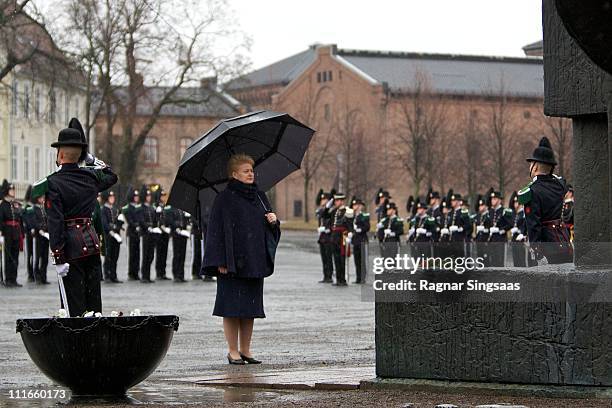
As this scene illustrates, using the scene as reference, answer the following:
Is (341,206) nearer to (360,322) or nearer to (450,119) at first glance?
(360,322)

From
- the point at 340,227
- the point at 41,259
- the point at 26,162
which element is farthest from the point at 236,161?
the point at 26,162

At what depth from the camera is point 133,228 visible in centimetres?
3509

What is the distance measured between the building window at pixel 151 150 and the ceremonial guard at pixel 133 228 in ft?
257

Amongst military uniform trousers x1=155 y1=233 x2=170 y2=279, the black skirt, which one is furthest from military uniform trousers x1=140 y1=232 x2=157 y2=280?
the black skirt

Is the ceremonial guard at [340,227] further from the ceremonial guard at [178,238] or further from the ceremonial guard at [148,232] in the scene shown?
the ceremonial guard at [148,232]

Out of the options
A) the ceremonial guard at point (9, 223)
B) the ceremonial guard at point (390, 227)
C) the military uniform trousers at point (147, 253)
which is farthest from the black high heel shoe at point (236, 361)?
the ceremonial guard at point (390, 227)

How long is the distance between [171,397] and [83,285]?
1911 millimetres

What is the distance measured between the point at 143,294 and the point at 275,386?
16.4 m

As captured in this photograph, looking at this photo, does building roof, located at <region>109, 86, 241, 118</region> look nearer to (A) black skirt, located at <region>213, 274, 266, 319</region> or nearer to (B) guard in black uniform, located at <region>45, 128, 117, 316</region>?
(A) black skirt, located at <region>213, 274, 266, 319</region>

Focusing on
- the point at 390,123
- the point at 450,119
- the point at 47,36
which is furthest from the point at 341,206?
the point at 390,123

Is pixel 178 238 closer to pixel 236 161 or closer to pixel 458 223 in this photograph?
pixel 458 223

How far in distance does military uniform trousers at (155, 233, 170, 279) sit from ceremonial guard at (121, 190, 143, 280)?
1.51 ft

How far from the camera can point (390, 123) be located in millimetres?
88500

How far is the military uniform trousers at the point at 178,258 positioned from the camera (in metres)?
33.8
